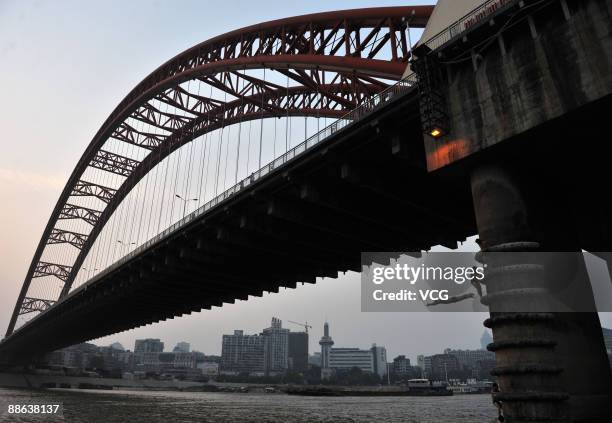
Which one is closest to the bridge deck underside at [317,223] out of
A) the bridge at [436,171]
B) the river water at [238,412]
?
the bridge at [436,171]

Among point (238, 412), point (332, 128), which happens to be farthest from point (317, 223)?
point (238, 412)

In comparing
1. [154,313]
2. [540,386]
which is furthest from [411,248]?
[154,313]

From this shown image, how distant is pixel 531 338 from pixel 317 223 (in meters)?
16.1

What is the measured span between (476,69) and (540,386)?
392 inches

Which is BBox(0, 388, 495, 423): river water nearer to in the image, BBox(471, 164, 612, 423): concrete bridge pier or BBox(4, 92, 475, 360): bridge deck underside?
BBox(4, 92, 475, 360): bridge deck underside

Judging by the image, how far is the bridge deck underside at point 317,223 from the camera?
20578 mm

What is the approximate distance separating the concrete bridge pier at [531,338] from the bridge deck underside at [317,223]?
14.4 feet

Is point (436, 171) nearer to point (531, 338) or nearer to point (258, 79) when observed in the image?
point (531, 338)

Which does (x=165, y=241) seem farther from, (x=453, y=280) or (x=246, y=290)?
(x=453, y=280)

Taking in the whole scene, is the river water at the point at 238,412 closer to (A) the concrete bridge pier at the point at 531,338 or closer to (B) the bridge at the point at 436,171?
(B) the bridge at the point at 436,171

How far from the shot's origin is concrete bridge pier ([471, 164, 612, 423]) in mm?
11703

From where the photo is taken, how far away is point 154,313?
6159 cm

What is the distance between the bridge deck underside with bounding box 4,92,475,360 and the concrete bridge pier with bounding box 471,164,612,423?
14.4ft

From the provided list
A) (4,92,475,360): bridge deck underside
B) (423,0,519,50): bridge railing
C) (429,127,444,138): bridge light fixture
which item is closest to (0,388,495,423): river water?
(4,92,475,360): bridge deck underside
